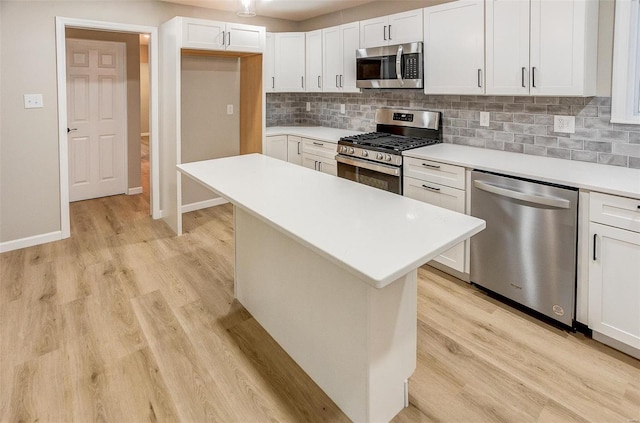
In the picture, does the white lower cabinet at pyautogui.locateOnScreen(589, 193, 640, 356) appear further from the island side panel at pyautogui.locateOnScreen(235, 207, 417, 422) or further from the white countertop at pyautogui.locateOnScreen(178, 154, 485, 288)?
the island side panel at pyautogui.locateOnScreen(235, 207, 417, 422)

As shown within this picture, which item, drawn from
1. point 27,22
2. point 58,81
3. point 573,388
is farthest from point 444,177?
point 27,22

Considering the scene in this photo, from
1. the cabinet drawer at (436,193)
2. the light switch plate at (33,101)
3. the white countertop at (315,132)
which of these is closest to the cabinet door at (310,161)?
the white countertop at (315,132)

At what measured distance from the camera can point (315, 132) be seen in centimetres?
468

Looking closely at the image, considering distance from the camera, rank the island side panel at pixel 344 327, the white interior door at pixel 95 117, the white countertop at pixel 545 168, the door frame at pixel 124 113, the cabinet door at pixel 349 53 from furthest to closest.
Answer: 1. the door frame at pixel 124 113
2. the white interior door at pixel 95 117
3. the cabinet door at pixel 349 53
4. the white countertop at pixel 545 168
5. the island side panel at pixel 344 327

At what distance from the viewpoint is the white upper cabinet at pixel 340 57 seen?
165 inches

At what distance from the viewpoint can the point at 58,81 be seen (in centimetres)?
364

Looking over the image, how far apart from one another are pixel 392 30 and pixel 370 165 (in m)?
1.26

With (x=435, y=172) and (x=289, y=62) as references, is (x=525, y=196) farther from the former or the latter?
(x=289, y=62)

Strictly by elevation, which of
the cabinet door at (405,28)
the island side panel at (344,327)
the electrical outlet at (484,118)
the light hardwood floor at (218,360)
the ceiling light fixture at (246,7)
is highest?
the cabinet door at (405,28)

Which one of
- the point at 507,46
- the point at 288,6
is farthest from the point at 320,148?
the point at 507,46

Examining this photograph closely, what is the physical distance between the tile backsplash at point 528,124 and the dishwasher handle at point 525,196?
0.70 meters

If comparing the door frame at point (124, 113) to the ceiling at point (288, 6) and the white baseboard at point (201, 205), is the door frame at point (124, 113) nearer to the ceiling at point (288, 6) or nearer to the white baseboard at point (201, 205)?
the white baseboard at point (201, 205)

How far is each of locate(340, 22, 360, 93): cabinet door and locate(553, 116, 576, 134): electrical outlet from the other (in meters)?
1.96

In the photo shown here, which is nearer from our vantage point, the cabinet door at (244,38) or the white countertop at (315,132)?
the cabinet door at (244,38)
